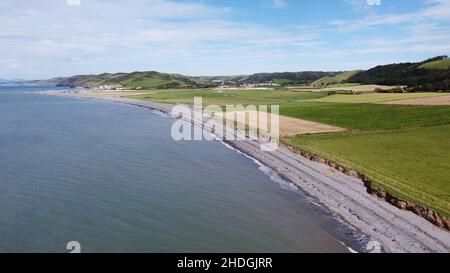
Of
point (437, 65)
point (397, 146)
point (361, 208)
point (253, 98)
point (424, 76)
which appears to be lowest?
point (361, 208)

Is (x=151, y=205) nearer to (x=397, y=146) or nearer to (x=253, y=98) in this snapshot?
(x=397, y=146)

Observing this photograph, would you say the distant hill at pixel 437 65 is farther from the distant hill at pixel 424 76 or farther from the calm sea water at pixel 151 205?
the calm sea water at pixel 151 205

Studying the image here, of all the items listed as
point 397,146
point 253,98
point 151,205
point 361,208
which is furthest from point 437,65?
point 151,205

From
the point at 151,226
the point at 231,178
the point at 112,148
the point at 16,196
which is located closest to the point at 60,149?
the point at 112,148

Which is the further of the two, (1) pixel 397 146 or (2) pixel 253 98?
(2) pixel 253 98

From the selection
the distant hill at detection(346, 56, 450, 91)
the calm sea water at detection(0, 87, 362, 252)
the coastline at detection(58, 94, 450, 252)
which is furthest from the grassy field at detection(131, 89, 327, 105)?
the coastline at detection(58, 94, 450, 252)

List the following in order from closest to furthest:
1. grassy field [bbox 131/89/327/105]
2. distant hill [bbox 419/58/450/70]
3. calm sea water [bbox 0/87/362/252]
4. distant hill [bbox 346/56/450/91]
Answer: calm sea water [bbox 0/87/362/252] < distant hill [bbox 346/56/450/91] < grassy field [bbox 131/89/327/105] < distant hill [bbox 419/58/450/70]

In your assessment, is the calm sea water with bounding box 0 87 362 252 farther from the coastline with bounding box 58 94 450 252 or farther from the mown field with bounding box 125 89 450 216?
the mown field with bounding box 125 89 450 216
